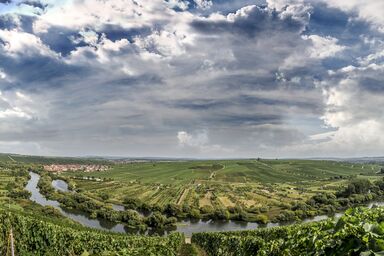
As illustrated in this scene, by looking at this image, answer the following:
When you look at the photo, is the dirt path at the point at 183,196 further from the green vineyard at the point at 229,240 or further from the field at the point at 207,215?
the green vineyard at the point at 229,240

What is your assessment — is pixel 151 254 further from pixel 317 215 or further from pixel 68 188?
pixel 68 188

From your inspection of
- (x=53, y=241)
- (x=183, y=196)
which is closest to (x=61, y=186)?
(x=183, y=196)

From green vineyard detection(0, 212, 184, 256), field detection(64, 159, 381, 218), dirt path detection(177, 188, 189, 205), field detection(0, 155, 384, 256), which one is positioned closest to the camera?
field detection(0, 155, 384, 256)

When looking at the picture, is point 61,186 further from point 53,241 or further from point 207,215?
point 53,241

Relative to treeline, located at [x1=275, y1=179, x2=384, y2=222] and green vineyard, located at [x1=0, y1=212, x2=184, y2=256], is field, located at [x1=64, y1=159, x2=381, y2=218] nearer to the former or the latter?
treeline, located at [x1=275, y1=179, x2=384, y2=222]

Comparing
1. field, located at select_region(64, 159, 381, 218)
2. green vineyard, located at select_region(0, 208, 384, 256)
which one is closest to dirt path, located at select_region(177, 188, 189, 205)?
field, located at select_region(64, 159, 381, 218)

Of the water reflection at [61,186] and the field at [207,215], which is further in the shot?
the water reflection at [61,186]

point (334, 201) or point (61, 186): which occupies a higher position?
point (61, 186)

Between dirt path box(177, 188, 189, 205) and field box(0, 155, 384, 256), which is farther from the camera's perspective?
dirt path box(177, 188, 189, 205)

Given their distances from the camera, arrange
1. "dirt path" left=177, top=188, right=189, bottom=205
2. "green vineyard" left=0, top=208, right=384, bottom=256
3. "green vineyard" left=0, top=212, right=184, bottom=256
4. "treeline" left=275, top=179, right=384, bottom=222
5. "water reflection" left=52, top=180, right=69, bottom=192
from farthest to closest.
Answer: "water reflection" left=52, top=180, right=69, bottom=192 < "dirt path" left=177, top=188, right=189, bottom=205 < "treeline" left=275, top=179, right=384, bottom=222 < "green vineyard" left=0, top=212, right=184, bottom=256 < "green vineyard" left=0, top=208, right=384, bottom=256

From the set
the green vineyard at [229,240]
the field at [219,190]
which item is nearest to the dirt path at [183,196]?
the field at [219,190]

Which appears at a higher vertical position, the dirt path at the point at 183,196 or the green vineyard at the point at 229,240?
the green vineyard at the point at 229,240

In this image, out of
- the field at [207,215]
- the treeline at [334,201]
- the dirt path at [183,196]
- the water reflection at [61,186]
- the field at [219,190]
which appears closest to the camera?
the field at [207,215]
